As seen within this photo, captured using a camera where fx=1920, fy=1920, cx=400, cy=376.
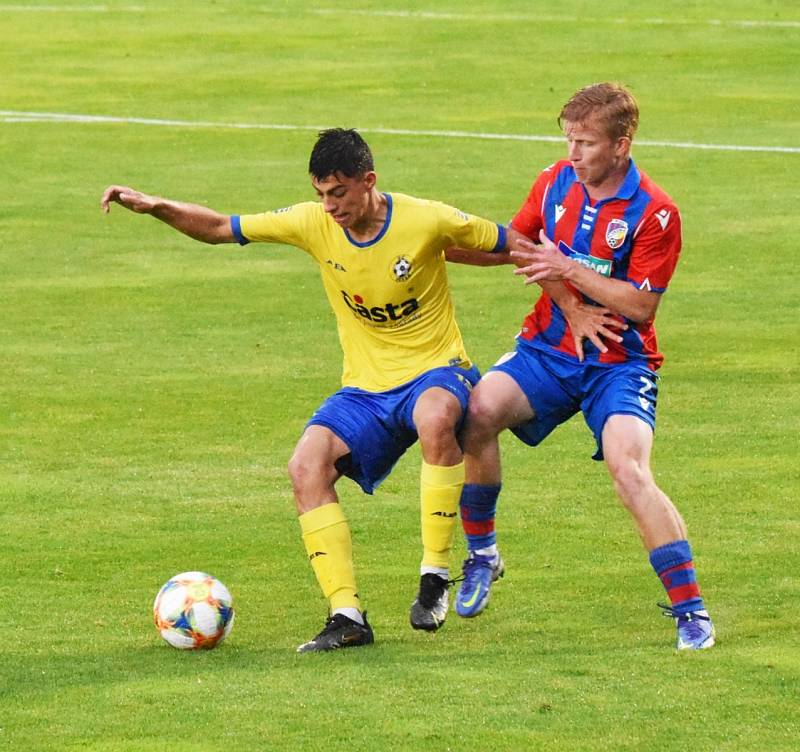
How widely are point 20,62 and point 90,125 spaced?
560 centimetres

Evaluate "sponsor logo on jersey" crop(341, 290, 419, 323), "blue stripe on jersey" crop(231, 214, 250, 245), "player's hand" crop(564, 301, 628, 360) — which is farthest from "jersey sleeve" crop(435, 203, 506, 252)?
"blue stripe on jersey" crop(231, 214, 250, 245)

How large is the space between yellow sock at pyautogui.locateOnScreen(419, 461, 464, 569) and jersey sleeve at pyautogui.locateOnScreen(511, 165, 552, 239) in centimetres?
120

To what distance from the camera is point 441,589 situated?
8539 millimetres

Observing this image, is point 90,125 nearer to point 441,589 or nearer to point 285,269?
point 285,269

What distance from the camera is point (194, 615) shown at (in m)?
8.26

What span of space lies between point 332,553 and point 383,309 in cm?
117

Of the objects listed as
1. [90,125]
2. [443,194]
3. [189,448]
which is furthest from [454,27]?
[189,448]

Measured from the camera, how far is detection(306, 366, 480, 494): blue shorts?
8617mm

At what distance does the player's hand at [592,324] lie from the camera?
8594 mm

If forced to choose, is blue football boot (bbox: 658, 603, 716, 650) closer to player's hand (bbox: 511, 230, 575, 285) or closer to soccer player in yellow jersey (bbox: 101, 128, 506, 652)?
soccer player in yellow jersey (bbox: 101, 128, 506, 652)

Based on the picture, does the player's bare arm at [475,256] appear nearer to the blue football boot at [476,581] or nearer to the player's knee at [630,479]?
the player's knee at [630,479]

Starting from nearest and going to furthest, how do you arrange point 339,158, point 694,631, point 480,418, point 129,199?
point 694,631, point 339,158, point 129,199, point 480,418

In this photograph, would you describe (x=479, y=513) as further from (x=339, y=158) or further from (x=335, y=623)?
(x=339, y=158)

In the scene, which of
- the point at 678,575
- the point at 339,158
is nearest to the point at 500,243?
the point at 339,158
